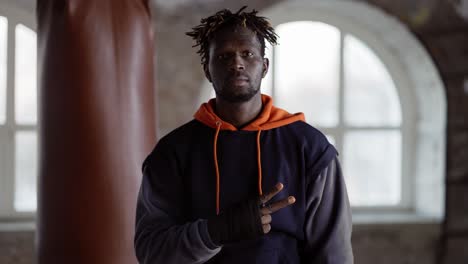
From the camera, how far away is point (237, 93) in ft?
3.18

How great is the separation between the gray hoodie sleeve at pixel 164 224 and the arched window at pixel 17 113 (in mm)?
1372

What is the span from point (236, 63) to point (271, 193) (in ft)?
0.73

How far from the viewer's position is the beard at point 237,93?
38.0 inches

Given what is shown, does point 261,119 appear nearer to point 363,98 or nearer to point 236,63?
point 236,63

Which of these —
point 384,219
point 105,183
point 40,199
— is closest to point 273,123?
point 105,183

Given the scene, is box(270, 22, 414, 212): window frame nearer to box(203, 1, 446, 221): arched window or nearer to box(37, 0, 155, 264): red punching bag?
box(203, 1, 446, 221): arched window

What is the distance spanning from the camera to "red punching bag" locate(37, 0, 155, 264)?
141 cm

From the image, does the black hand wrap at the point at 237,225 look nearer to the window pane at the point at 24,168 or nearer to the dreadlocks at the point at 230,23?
the dreadlocks at the point at 230,23

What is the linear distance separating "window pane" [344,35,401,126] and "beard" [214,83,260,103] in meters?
1.53

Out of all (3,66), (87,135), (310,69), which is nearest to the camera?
(87,135)

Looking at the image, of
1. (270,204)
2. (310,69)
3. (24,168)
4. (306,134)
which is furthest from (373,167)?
(270,204)

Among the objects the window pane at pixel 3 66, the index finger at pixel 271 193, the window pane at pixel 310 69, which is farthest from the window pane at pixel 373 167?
the index finger at pixel 271 193

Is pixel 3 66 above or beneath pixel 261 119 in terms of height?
above

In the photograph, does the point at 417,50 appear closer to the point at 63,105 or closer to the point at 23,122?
the point at 63,105
